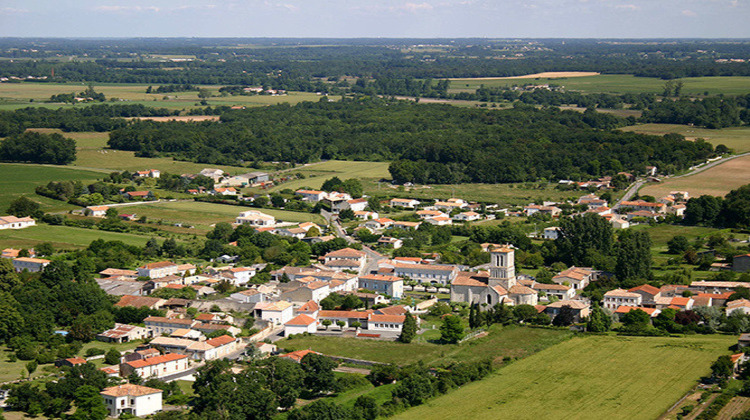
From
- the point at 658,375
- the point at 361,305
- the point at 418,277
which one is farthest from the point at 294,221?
the point at 658,375

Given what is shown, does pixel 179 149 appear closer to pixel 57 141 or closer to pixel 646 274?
pixel 57 141

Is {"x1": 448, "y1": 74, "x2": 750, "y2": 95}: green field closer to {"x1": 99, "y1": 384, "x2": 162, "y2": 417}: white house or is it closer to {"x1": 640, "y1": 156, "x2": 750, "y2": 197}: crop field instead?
{"x1": 640, "y1": 156, "x2": 750, "y2": 197}: crop field

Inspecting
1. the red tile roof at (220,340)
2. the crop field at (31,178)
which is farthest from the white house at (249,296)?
the crop field at (31,178)

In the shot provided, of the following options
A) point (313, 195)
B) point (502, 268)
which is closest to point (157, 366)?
point (502, 268)

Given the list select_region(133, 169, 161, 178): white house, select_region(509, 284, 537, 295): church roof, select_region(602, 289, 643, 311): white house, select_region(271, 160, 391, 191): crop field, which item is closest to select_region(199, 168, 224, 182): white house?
select_region(133, 169, 161, 178): white house

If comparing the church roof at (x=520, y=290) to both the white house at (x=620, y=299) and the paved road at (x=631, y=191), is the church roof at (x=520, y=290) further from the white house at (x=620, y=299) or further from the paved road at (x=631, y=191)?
the paved road at (x=631, y=191)

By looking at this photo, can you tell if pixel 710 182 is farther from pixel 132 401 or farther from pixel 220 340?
pixel 132 401
